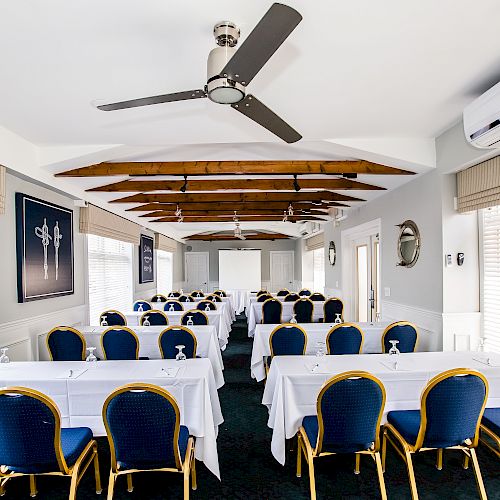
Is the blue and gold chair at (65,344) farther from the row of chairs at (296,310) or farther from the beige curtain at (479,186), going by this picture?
the beige curtain at (479,186)

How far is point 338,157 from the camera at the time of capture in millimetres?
5086

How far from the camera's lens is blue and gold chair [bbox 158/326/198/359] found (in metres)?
4.50

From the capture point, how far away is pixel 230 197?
7.34 m

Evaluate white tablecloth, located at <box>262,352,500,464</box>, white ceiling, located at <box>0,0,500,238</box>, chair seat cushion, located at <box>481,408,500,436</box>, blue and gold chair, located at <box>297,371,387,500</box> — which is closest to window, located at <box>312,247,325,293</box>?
white ceiling, located at <box>0,0,500,238</box>

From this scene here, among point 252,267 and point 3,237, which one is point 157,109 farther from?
point 252,267

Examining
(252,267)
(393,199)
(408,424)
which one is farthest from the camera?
(252,267)

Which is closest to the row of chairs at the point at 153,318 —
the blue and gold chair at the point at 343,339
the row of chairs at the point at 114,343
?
the row of chairs at the point at 114,343

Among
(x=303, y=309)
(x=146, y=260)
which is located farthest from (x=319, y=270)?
(x=146, y=260)

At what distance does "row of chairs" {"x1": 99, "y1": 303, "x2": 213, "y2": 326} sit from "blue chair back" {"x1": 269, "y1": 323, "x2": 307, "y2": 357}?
1.75 m

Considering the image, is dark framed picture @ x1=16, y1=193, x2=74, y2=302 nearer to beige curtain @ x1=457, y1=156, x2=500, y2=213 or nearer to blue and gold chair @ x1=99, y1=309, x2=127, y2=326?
blue and gold chair @ x1=99, y1=309, x2=127, y2=326

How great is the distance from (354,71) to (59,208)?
4.03m

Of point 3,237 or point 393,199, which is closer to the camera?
point 3,237

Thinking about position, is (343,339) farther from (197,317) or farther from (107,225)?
(107,225)

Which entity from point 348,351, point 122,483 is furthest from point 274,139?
point 122,483
